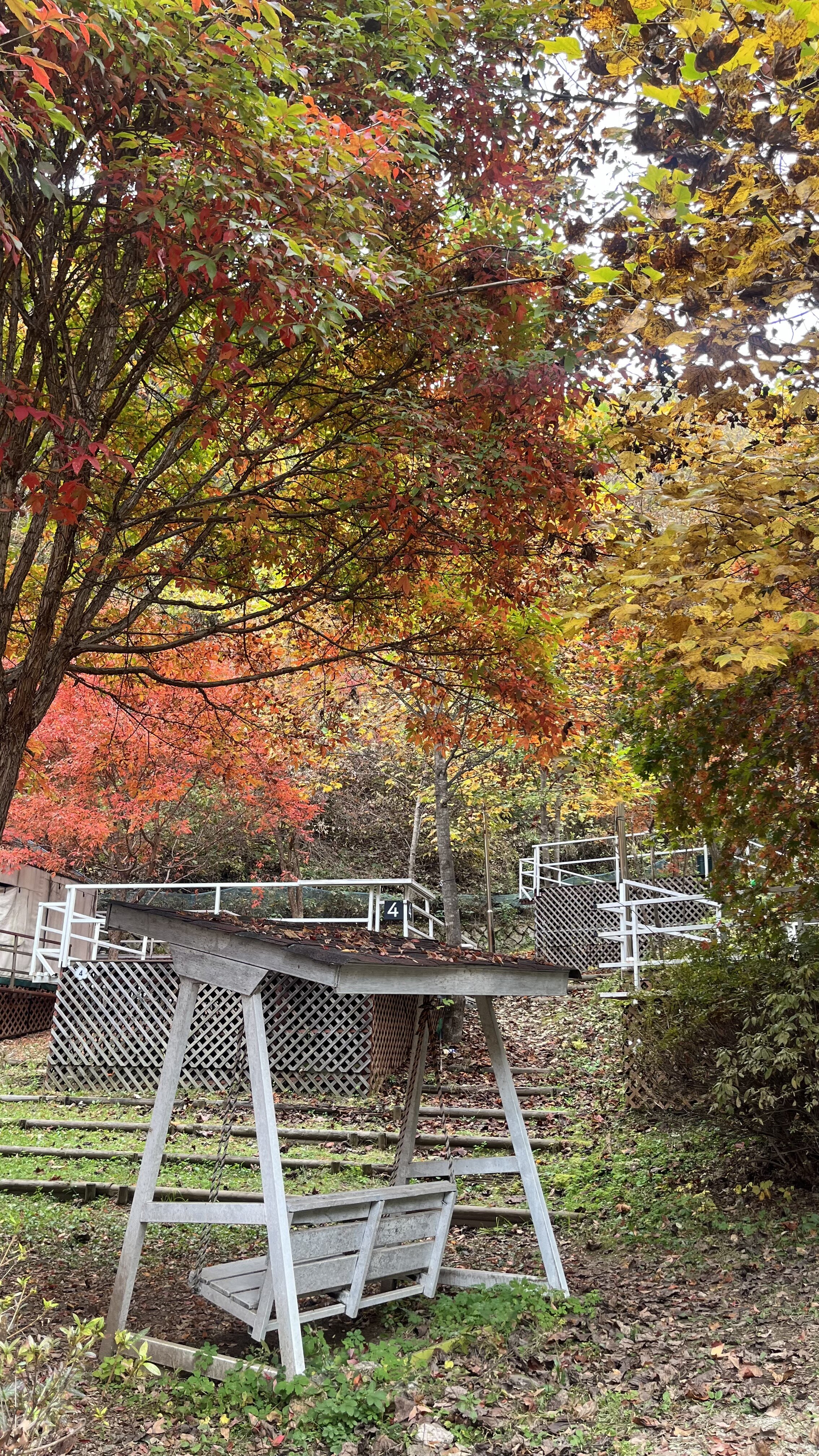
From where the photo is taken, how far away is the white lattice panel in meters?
11.6

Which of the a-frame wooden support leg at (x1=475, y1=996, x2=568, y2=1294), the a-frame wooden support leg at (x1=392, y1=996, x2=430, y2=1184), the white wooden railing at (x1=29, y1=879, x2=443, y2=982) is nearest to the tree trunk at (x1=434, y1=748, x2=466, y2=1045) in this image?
the white wooden railing at (x1=29, y1=879, x2=443, y2=982)

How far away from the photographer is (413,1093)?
646 centimetres

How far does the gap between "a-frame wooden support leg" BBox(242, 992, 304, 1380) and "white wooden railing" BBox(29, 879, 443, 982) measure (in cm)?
87

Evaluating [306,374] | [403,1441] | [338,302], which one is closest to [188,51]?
[338,302]

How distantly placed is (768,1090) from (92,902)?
18.5 m

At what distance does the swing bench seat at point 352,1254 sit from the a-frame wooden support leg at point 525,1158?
45 centimetres

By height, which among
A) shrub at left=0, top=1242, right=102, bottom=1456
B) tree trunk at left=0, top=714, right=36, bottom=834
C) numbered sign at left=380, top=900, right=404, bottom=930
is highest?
numbered sign at left=380, top=900, right=404, bottom=930

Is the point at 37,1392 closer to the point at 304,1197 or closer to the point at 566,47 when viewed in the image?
the point at 304,1197

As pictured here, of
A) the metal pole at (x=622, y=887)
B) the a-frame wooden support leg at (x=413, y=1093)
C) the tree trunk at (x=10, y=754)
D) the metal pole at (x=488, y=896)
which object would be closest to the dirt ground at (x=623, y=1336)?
the a-frame wooden support leg at (x=413, y=1093)

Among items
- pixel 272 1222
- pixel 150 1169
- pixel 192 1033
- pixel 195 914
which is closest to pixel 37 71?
pixel 195 914

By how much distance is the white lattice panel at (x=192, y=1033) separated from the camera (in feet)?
37.9

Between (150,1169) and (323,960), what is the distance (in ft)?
5.08

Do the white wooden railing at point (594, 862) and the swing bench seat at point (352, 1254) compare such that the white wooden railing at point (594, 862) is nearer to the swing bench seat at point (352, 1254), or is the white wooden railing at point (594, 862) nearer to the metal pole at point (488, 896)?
the metal pole at point (488, 896)

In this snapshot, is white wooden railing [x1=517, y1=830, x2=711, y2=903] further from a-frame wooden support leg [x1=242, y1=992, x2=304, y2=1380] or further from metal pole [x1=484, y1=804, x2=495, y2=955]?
a-frame wooden support leg [x1=242, y1=992, x2=304, y2=1380]
